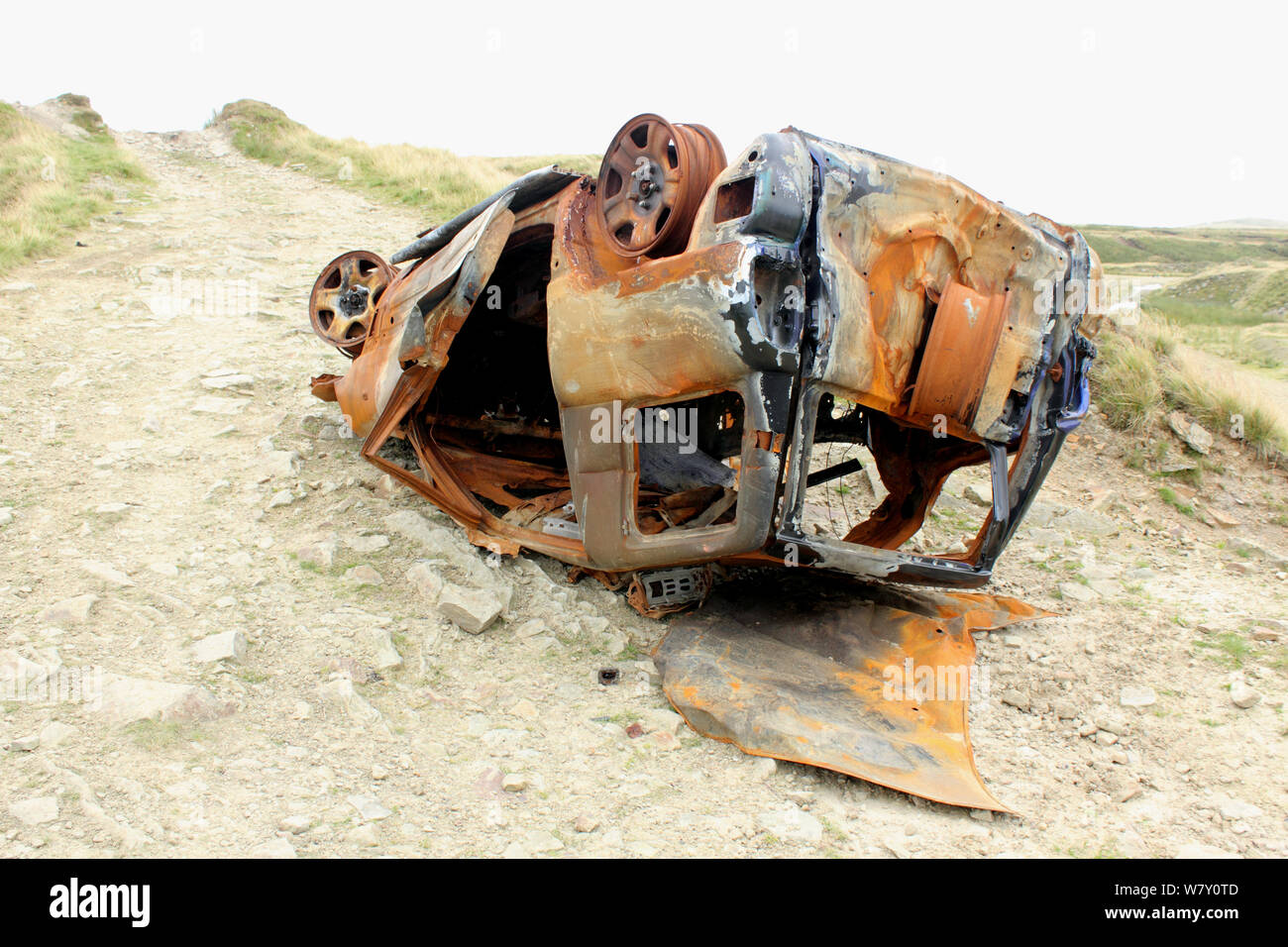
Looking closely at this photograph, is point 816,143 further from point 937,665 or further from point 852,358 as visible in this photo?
point 937,665

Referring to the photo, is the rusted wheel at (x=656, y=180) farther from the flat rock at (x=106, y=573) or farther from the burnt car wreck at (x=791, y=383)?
the flat rock at (x=106, y=573)

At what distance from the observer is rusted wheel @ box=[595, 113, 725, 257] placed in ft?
11.9

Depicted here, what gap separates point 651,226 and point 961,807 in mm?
Result: 2499

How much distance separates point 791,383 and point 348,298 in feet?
12.8

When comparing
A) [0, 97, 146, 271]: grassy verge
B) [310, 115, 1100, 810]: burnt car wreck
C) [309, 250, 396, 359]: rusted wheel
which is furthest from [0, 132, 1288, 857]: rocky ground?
[0, 97, 146, 271]: grassy verge

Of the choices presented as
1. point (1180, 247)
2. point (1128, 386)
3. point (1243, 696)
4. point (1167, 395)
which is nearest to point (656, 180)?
point (1243, 696)

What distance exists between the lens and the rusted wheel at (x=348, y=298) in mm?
6113

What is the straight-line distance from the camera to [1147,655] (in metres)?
4.06

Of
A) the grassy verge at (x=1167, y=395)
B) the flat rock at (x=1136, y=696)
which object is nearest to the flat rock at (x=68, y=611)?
the flat rock at (x=1136, y=696)

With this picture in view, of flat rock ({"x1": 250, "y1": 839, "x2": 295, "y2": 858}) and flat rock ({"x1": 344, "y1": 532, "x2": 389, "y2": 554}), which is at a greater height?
flat rock ({"x1": 344, "y1": 532, "x2": 389, "y2": 554})

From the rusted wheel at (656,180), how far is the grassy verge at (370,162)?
9.00 meters

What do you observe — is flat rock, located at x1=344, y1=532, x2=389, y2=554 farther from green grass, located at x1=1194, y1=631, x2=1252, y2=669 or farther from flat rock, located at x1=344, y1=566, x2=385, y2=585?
green grass, located at x1=1194, y1=631, x2=1252, y2=669

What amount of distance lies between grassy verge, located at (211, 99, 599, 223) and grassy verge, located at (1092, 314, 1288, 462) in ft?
28.1

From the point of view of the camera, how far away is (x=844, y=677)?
3738 millimetres
